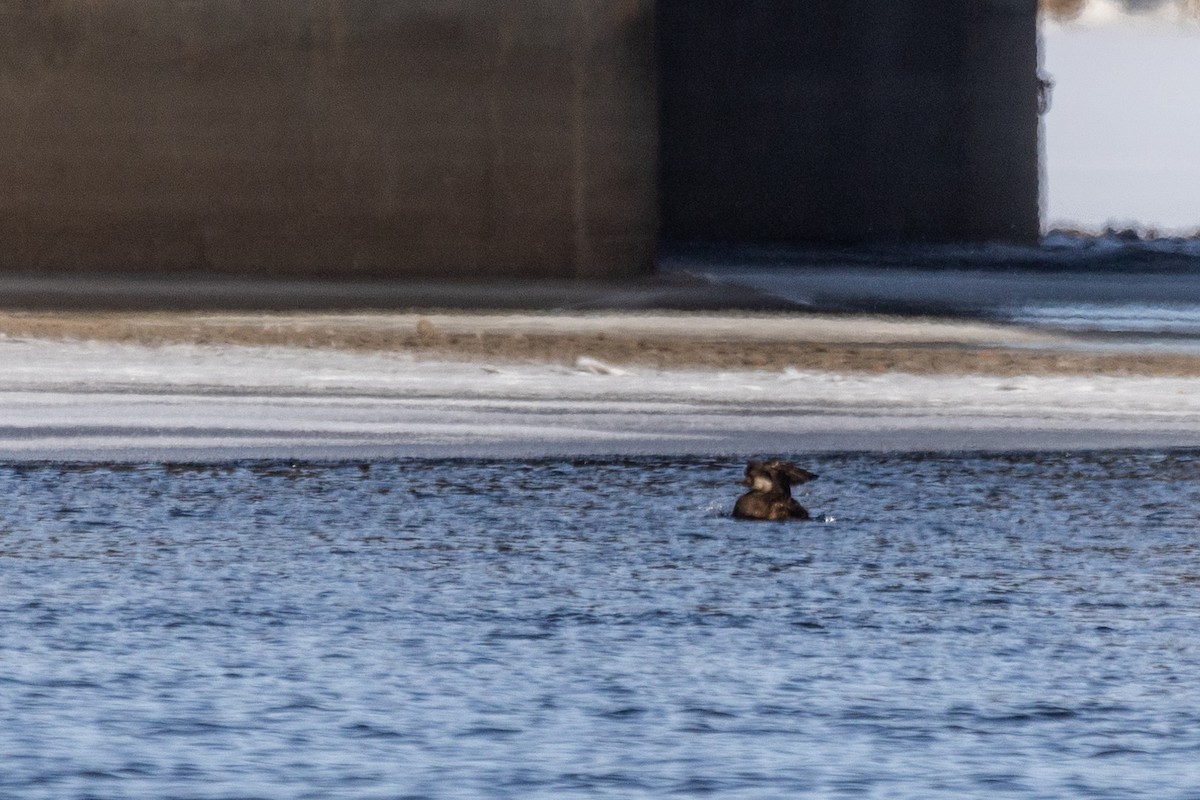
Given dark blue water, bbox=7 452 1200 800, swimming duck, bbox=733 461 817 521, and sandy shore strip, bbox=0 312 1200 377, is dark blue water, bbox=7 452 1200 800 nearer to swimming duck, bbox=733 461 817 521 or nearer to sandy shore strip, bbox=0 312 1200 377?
swimming duck, bbox=733 461 817 521

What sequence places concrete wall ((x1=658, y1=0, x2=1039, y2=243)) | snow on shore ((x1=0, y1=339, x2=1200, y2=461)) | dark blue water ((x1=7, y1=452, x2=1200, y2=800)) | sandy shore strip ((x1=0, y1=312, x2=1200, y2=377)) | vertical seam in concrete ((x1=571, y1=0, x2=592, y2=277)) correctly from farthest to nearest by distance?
concrete wall ((x1=658, y1=0, x2=1039, y2=243)) < vertical seam in concrete ((x1=571, y1=0, x2=592, y2=277)) < sandy shore strip ((x1=0, y1=312, x2=1200, y2=377)) < snow on shore ((x1=0, y1=339, x2=1200, y2=461)) < dark blue water ((x1=7, y1=452, x2=1200, y2=800))

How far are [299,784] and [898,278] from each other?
24.4m

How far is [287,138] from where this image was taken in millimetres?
24000

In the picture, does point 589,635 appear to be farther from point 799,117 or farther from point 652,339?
point 799,117

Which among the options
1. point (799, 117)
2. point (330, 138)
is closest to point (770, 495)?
point (330, 138)

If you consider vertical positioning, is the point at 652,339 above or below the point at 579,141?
below

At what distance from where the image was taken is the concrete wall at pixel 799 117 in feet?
121

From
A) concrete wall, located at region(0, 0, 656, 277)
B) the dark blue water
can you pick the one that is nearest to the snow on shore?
the dark blue water

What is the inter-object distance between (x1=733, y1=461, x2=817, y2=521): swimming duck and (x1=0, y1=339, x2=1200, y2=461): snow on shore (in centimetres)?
187

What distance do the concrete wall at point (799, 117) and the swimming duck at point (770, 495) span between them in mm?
26826

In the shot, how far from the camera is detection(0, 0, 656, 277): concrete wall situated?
78.3 feet

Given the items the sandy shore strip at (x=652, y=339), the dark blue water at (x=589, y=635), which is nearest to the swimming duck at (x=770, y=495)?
the dark blue water at (x=589, y=635)

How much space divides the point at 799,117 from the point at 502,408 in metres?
23.8

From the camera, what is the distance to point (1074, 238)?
44594 mm
